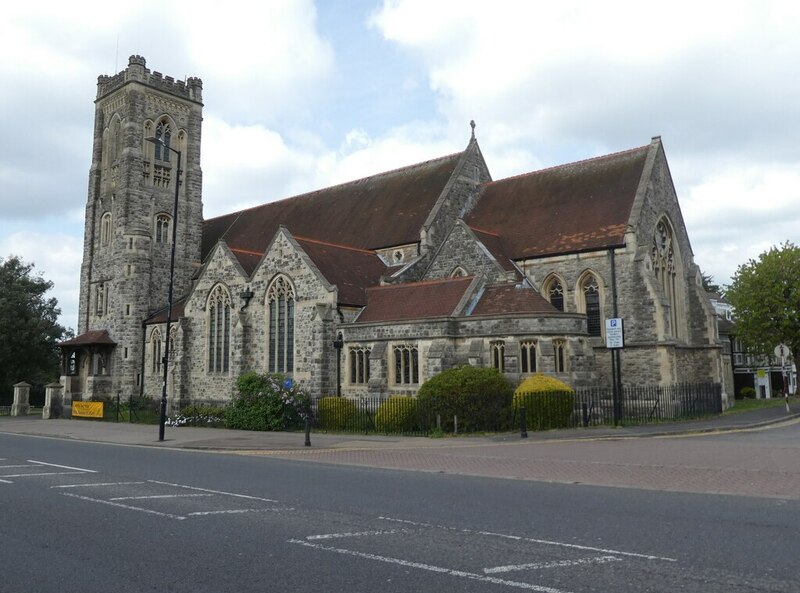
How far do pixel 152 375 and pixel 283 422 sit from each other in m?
16.4

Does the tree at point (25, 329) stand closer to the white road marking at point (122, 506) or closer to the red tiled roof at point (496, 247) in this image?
the red tiled roof at point (496, 247)

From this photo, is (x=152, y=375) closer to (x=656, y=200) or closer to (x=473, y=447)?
(x=473, y=447)

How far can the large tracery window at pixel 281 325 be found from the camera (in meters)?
29.3

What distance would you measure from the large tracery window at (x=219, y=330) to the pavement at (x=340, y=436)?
5703 mm

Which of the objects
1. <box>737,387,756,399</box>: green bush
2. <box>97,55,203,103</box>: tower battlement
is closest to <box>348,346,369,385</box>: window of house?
<box>97,55,203,103</box>: tower battlement

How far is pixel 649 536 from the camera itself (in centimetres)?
751

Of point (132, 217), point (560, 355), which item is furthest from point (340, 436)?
point (132, 217)

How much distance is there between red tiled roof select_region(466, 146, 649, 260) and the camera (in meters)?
28.8

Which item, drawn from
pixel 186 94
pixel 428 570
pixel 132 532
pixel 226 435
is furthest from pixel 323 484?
pixel 186 94

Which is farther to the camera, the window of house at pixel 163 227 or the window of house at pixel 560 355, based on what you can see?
the window of house at pixel 163 227

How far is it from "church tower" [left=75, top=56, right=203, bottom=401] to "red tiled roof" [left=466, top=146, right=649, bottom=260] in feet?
63.3

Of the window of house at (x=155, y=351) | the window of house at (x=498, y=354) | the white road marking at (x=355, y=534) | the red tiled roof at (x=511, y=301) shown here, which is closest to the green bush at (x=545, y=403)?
the window of house at (x=498, y=354)

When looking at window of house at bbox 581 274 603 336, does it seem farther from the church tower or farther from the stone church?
the church tower

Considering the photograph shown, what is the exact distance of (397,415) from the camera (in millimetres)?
22953
